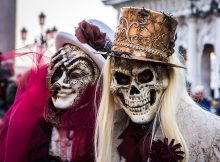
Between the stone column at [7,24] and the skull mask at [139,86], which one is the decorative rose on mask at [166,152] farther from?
the stone column at [7,24]

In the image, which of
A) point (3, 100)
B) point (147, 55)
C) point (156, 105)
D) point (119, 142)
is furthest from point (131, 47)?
point (3, 100)

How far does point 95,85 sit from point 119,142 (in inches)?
29.1

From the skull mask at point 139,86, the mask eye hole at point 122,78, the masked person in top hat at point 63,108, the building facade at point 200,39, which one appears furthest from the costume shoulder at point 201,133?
the building facade at point 200,39

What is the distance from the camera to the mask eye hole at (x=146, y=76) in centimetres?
322

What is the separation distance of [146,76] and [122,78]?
128 millimetres

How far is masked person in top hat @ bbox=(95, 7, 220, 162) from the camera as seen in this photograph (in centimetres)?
306

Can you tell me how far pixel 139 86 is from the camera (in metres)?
3.22

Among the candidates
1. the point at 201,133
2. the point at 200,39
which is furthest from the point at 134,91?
the point at 200,39

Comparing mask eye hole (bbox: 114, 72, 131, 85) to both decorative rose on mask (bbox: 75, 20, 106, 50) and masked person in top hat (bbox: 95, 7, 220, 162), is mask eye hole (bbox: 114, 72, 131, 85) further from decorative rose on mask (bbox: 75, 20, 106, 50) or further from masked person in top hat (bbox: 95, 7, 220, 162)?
decorative rose on mask (bbox: 75, 20, 106, 50)

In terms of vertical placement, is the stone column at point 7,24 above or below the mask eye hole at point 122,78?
above

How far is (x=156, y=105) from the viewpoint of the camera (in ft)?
10.5

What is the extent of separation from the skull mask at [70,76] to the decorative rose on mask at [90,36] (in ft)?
0.27

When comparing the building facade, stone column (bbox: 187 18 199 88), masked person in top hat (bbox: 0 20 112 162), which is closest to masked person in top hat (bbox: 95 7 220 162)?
masked person in top hat (bbox: 0 20 112 162)

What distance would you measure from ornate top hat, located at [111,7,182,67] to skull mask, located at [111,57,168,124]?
0.09m
